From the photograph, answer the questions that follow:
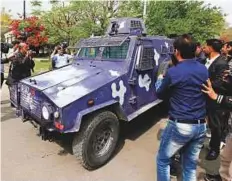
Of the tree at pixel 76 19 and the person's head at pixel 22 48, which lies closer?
the person's head at pixel 22 48

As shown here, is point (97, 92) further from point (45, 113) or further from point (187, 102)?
point (187, 102)

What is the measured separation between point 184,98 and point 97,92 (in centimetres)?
157

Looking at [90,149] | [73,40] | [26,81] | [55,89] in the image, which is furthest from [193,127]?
[73,40]

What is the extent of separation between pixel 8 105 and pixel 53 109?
401cm

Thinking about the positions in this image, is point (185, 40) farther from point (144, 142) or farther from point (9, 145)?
point (9, 145)

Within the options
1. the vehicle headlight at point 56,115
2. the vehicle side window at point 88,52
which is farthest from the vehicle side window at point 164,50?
the vehicle headlight at point 56,115

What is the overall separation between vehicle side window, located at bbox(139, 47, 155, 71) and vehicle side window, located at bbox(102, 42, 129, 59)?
317mm

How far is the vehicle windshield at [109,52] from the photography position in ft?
17.1

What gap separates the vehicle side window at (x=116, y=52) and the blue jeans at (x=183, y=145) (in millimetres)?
2401

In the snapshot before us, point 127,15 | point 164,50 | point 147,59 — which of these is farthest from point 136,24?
point 127,15

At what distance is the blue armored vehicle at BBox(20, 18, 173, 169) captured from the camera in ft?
12.9

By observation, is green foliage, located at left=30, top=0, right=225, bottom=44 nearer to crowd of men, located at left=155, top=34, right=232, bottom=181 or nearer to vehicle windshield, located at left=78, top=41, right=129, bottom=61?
vehicle windshield, located at left=78, top=41, right=129, bottom=61

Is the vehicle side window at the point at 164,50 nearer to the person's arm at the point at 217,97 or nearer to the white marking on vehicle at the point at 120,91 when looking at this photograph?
the white marking on vehicle at the point at 120,91

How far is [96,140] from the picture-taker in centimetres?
420
